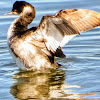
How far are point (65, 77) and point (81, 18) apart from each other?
1.19m

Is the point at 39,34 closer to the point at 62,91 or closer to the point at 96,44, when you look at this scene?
the point at 62,91

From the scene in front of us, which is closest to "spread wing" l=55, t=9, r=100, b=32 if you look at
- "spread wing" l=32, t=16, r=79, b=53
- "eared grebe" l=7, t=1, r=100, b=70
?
"eared grebe" l=7, t=1, r=100, b=70

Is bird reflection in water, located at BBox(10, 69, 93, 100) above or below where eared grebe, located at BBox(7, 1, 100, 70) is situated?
below

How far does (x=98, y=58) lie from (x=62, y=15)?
71.5 inches

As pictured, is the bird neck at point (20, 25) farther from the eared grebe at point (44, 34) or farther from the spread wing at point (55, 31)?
the spread wing at point (55, 31)

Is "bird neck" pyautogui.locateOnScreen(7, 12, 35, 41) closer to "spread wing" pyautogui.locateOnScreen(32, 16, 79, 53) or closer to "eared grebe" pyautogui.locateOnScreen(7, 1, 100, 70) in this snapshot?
"eared grebe" pyautogui.locateOnScreen(7, 1, 100, 70)

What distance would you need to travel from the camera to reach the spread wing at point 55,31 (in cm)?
678

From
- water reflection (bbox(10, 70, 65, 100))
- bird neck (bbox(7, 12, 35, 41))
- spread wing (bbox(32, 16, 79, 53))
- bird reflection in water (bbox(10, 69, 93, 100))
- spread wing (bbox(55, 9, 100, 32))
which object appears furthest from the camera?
bird neck (bbox(7, 12, 35, 41))

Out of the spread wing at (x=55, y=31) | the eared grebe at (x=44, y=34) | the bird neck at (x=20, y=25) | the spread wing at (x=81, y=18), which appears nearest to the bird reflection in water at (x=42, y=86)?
the eared grebe at (x=44, y=34)

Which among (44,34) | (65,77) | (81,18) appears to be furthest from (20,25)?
(65,77)

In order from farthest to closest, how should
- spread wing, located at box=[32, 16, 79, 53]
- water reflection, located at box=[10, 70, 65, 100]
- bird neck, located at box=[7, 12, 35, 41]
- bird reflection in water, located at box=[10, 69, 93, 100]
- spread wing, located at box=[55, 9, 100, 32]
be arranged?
bird neck, located at box=[7, 12, 35, 41], spread wing, located at box=[55, 9, 100, 32], spread wing, located at box=[32, 16, 79, 53], water reflection, located at box=[10, 70, 65, 100], bird reflection in water, located at box=[10, 69, 93, 100]

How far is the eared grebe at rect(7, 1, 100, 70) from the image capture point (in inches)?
270

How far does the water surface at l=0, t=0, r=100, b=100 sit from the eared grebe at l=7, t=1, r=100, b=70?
13.6 inches

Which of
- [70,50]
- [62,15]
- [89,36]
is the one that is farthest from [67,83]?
[89,36]
